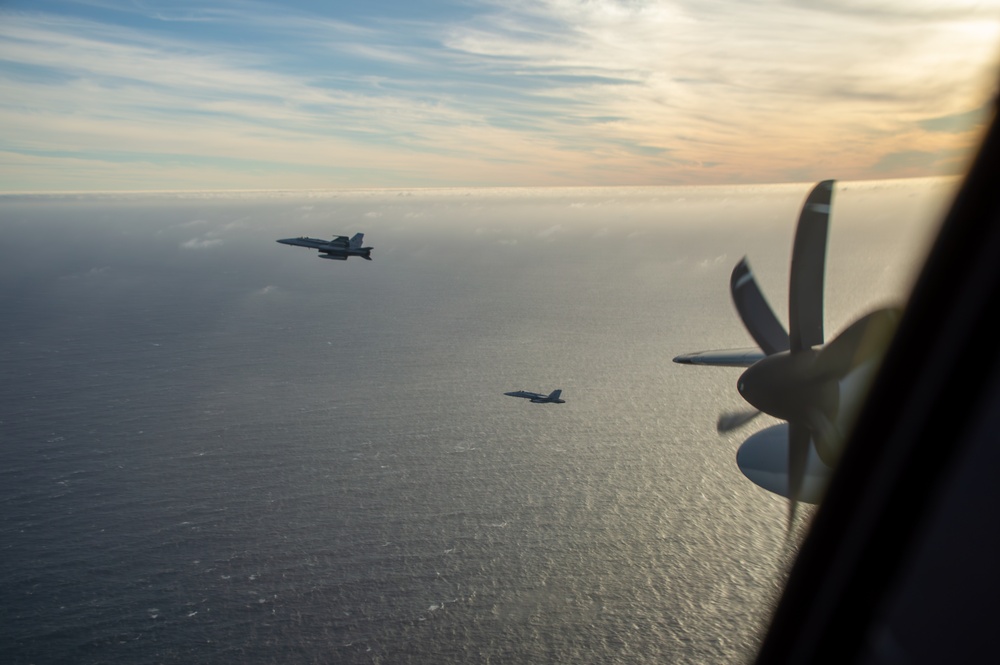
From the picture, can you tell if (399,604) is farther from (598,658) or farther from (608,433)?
(608,433)

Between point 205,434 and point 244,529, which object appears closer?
point 244,529

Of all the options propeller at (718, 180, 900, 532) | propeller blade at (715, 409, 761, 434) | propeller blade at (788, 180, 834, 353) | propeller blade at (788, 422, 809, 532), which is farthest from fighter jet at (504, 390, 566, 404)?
propeller blade at (788, 180, 834, 353)

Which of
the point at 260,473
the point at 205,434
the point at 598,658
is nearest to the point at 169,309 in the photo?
the point at 205,434

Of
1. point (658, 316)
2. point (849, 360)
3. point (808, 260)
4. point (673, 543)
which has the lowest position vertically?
point (673, 543)

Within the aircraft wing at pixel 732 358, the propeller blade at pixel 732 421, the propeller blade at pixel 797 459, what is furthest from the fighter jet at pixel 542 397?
the propeller blade at pixel 797 459

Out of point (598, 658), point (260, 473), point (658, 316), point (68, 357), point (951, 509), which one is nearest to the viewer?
point (951, 509)

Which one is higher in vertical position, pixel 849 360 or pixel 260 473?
pixel 849 360

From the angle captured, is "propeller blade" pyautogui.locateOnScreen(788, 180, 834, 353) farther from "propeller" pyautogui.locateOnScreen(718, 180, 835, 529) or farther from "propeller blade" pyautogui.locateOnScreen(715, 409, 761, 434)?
"propeller blade" pyautogui.locateOnScreen(715, 409, 761, 434)

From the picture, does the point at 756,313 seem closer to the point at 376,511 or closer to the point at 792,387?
the point at 792,387

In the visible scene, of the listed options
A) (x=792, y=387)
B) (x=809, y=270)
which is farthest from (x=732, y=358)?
(x=792, y=387)
